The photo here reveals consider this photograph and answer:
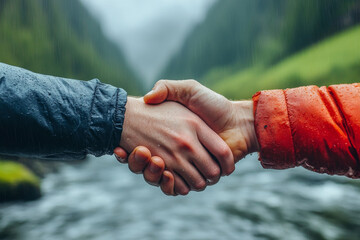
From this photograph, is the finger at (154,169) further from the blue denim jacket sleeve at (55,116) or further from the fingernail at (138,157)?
the blue denim jacket sleeve at (55,116)

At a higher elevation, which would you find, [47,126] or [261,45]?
[47,126]

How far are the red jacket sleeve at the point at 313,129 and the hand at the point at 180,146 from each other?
0.47m

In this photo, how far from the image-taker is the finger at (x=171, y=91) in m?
2.74

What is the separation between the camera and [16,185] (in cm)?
898

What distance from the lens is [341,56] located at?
26.1m

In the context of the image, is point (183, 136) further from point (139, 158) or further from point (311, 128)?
point (311, 128)

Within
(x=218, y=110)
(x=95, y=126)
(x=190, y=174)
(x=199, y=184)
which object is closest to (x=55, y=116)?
(x=95, y=126)

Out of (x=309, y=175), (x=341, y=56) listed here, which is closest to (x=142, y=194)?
(x=309, y=175)

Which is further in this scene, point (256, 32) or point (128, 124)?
point (256, 32)

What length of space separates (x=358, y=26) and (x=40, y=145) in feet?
117

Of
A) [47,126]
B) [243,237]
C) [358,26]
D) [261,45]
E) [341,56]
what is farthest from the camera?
[261,45]

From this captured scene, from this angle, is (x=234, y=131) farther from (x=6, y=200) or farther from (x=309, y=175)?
(x=309, y=175)

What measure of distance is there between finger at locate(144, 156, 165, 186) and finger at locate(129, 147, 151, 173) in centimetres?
4

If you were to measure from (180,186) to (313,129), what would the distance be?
129cm
